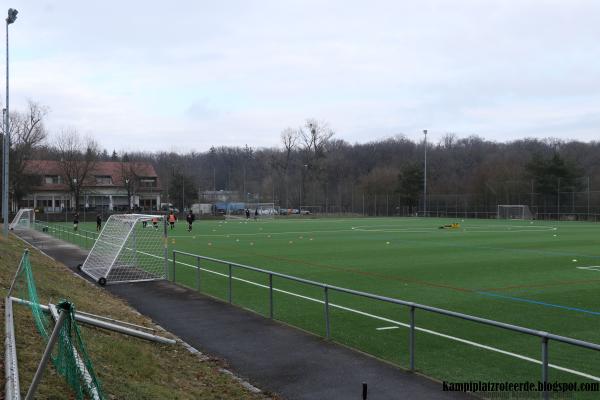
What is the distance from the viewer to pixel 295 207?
112m

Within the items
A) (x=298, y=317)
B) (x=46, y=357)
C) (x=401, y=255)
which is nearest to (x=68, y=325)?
(x=46, y=357)

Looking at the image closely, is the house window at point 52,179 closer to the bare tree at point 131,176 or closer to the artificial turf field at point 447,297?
the bare tree at point 131,176

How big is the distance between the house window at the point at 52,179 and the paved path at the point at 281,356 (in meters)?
94.2

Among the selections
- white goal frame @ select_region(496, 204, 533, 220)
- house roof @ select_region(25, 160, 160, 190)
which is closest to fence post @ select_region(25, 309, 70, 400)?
white goal frame @ select_region(496, 204, 533, 220)

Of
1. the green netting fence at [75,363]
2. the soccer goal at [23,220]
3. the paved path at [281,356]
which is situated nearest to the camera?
the green netting fence at [75,363]

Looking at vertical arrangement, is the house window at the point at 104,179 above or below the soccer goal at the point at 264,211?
above

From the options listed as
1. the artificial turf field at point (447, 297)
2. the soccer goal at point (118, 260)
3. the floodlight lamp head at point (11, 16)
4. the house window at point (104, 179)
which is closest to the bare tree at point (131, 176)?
the house window at point (104, 179)

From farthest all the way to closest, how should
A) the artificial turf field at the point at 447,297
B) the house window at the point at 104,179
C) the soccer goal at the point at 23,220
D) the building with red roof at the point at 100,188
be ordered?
the house window at the point at 104,179 < the building with red roof at the point at 100,188 < the soccer goal at the point at 23,220 < the artificial turf field at the point at 447,297

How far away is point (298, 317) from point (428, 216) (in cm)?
8017

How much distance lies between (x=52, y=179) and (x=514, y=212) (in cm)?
7397

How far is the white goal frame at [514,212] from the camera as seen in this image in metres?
77.2

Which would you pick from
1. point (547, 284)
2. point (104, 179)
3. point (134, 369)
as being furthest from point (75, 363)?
point (104, 179)

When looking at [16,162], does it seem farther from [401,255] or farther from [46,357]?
[46,357]

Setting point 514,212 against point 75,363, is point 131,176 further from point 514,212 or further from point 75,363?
point 75,363
